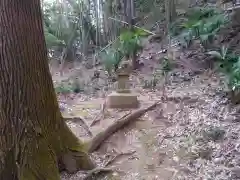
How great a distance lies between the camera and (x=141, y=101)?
6.86 meters

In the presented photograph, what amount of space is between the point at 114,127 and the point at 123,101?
1332 mm

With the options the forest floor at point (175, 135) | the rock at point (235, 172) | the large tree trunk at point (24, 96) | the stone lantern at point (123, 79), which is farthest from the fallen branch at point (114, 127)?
the rock at point (235, 172)

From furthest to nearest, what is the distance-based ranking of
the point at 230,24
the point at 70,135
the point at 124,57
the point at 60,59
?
the point at 60,59, the point at 124,57, the point at 230,24, the point at 70,135

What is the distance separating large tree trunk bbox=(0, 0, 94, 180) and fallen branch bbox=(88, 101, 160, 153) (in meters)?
1.17

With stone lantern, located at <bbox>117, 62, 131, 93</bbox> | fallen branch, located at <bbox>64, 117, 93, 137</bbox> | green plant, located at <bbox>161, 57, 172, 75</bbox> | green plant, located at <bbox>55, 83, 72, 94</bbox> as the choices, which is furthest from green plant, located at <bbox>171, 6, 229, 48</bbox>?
fallen branch, located at <bbox>64, 117, 93, 137</bbox>

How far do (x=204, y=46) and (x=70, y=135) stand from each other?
5.90 metres

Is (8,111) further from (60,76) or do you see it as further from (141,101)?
(60,76)

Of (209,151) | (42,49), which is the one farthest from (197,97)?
(42,49)

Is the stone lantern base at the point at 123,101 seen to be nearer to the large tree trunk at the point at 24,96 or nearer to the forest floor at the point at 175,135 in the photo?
the forest floor at the point at 175,135

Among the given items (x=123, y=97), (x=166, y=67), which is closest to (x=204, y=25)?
(x=166, y=67)

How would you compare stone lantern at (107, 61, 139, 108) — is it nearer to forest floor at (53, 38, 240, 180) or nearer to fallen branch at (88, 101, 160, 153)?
forest floor at (53, 38, 240, 180)

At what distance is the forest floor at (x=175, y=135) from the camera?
399 centimetres

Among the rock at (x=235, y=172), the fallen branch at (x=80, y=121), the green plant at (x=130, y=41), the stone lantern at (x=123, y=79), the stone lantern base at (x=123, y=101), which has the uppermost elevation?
the green plant at (x=130, y=41)

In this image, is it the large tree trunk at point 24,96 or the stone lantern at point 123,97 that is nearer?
the large tree trunk at point 24,96
